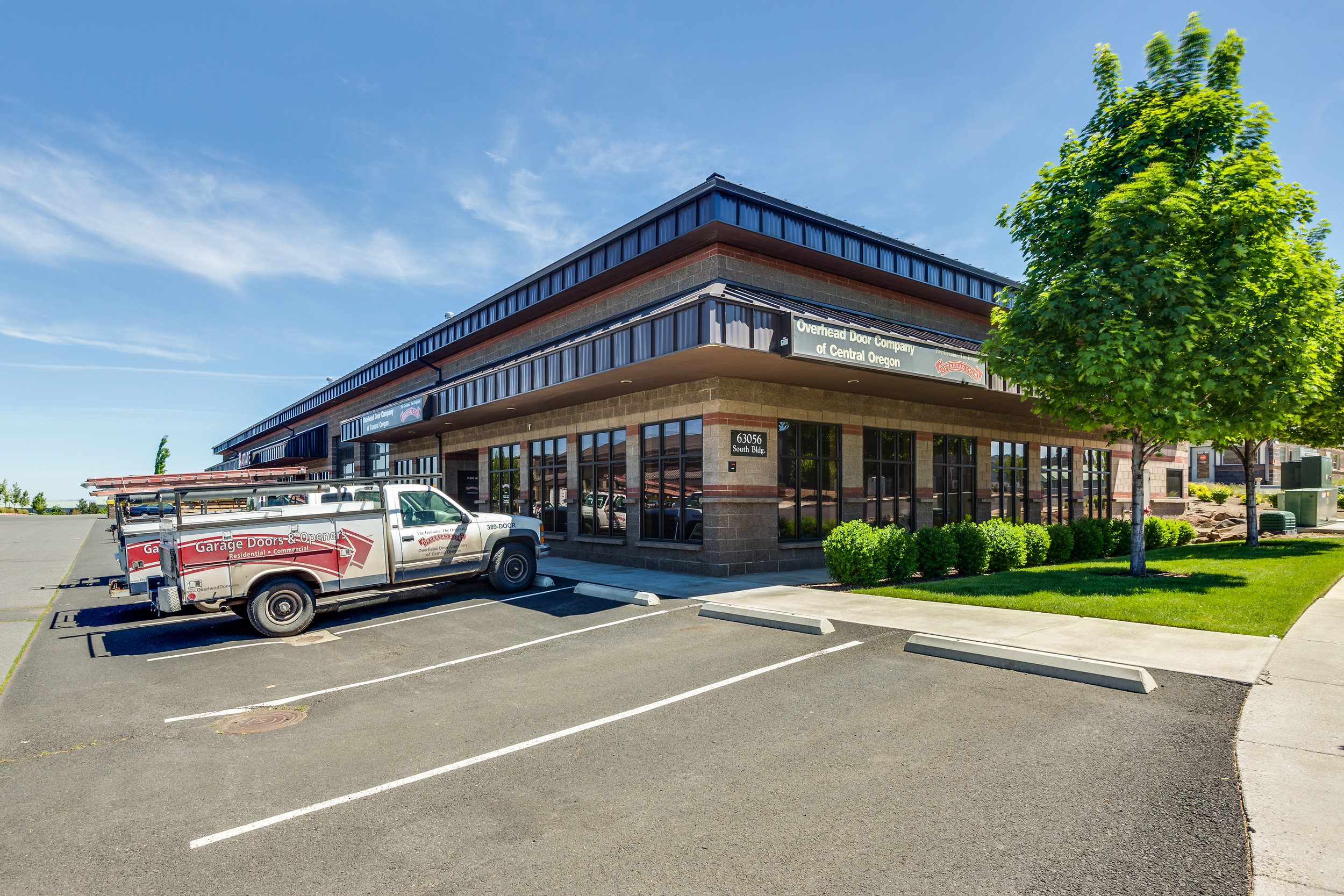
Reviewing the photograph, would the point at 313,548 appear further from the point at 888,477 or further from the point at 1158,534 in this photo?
the point at 1158,534

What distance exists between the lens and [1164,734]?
5371 millimetres

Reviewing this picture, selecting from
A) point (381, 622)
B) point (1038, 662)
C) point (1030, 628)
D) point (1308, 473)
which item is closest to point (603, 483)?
point (381, 622)

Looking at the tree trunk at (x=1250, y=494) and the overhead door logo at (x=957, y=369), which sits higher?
the overhead door logo at (x=957, y=369)

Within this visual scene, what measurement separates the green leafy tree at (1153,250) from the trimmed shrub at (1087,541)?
492 cm

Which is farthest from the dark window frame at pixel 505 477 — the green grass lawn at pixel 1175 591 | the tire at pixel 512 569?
the green grass lawn at pixel 1175 591

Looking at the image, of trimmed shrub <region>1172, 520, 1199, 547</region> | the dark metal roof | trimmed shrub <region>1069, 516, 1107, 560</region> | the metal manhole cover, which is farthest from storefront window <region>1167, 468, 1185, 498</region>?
the metal manhole cover

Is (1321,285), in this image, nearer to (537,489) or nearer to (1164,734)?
(1164,734)

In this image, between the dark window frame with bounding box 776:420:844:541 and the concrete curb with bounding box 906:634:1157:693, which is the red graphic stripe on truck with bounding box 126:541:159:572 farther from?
the concrete curb with bounding box 906:634:1157:693

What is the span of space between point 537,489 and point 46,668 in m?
13.6

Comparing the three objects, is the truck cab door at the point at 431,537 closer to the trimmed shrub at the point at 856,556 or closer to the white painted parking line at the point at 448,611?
the white painted parking line at the point at 448,611

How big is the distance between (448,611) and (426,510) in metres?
1.88

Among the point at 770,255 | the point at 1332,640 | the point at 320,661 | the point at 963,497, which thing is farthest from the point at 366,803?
the point at 963,497

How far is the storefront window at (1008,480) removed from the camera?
2208cm

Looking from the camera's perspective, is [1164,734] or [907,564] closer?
[1164,734]
